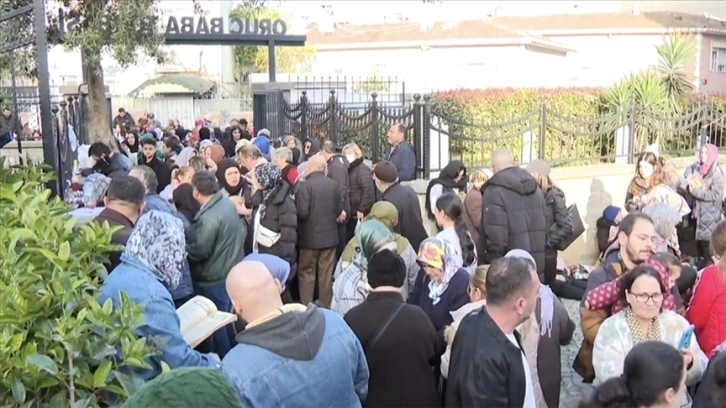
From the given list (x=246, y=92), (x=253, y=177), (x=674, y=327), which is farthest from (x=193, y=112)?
(x=674, y=327)

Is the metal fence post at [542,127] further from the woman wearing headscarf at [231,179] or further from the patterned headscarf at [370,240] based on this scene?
the patterned headscarf at [370,240]

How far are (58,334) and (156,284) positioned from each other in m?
0.73

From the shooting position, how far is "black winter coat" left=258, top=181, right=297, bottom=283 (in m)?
7.29

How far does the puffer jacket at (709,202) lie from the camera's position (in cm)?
933

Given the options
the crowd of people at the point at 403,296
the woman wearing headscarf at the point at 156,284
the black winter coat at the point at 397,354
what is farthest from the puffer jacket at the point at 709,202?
the woman wearing headscarf at the point at 156,284

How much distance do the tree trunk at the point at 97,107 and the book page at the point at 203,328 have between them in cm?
1241

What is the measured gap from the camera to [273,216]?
7.29m

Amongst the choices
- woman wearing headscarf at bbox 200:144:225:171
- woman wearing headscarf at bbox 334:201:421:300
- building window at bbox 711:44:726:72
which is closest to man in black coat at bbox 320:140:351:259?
woman wearing headscarf at bbox 200:144:225:171

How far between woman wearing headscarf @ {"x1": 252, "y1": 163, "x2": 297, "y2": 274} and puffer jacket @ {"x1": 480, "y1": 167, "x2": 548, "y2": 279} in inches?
73.8

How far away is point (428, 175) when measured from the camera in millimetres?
10633

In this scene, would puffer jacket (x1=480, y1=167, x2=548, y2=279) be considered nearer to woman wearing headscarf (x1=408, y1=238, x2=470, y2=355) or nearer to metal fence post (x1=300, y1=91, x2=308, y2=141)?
woman wearing headscarf (x1=408, y1=238, x2=470, y2=355)

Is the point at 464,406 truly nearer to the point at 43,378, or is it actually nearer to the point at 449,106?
the point at 43,378

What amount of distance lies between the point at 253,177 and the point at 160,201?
141cm

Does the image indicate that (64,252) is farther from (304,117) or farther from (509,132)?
(304,117)
